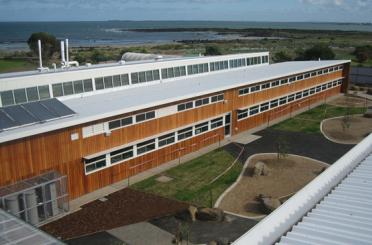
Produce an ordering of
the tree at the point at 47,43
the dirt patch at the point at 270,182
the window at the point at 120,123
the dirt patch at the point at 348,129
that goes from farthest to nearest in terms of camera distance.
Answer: the tree at the point at 47,43 < the dirt patch at the point at 348,129 < the window at the point at 120,123 < the dirt patch at the point at 270,182

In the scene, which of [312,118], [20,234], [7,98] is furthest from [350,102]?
[20,234]

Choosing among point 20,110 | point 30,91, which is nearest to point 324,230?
point 20,110

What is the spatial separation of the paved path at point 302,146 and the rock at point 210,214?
9.33m

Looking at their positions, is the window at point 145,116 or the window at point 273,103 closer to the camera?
the window at point 145,116

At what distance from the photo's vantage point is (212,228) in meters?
18.1

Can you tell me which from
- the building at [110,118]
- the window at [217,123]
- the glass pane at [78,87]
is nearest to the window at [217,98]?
the building at [110,118]

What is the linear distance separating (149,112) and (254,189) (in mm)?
8263

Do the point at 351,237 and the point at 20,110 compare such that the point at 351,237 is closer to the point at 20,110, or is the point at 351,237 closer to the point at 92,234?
the point at 92,234

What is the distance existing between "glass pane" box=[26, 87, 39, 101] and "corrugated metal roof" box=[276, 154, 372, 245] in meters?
19.0

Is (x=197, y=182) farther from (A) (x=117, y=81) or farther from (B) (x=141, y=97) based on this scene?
(A) (x=117, y=81)

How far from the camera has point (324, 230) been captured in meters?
8.59

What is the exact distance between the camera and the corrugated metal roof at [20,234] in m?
10.6

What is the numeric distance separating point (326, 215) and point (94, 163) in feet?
51.5

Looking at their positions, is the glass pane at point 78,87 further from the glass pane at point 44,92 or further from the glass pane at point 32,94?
the glass pane at point 32,94
